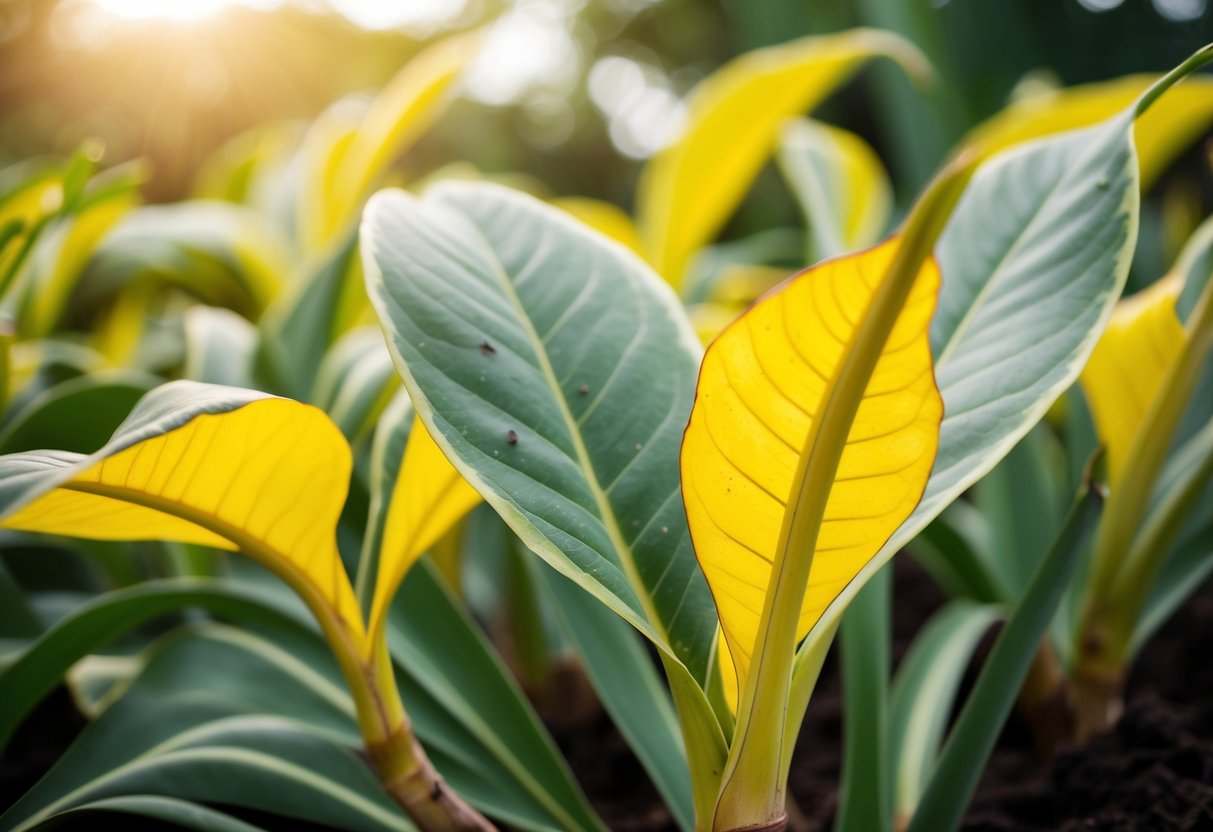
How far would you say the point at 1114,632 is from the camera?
0.56 metres

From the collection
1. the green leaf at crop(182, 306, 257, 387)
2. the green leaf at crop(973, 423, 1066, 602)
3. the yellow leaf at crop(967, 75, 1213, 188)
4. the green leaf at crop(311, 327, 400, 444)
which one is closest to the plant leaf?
the yellow leaf at crop(967, 75, 1213, 188)

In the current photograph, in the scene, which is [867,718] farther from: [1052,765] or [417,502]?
[417,502]

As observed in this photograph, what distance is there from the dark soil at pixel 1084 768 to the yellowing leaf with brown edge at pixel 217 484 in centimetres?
35

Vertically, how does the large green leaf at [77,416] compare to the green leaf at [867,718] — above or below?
above

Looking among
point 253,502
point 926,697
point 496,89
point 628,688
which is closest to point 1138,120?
point 926,697

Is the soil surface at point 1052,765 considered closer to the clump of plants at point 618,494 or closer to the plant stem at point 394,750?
the clump of plants at point 618,494

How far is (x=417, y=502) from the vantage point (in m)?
0.40

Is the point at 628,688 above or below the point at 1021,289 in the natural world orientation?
below

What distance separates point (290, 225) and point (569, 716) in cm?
66

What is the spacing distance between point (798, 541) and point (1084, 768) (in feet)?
1.13

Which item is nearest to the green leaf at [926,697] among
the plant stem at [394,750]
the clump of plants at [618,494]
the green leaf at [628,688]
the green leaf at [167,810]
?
the clump of plants at [618,494]

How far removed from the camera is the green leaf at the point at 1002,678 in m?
0.41

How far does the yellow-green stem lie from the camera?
237mm

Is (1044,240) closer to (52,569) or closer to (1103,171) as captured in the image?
(1103,171)
